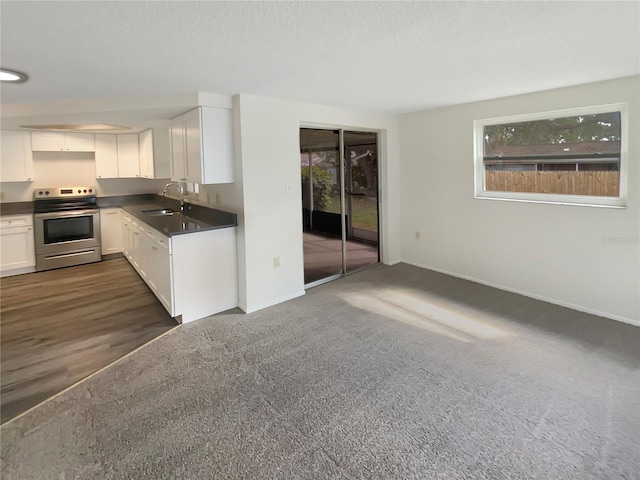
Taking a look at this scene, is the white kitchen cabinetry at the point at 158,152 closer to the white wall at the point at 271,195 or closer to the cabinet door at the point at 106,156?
the cabinet door at the point at 106,156

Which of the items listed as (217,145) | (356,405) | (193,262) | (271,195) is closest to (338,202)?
(271,195)

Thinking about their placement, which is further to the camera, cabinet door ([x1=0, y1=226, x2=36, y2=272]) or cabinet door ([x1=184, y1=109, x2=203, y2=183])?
cabinet door ([x1=0, y1=226, x2=36, y2=272])

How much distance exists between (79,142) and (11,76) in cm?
340

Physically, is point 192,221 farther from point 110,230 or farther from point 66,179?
point 66,179

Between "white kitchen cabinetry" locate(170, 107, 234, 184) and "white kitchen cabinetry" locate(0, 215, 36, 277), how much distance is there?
10.0ft

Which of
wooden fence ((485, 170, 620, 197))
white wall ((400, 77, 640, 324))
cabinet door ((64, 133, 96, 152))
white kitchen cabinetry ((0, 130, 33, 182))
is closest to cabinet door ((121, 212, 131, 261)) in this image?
cabinet door ((64, 133, 96, 152))

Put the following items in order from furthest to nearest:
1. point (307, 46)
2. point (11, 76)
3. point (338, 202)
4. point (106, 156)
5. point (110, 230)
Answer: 1. point (110, 230)
2. point (106, 156)
3. point (338, 202)
4. point (11, 76)
5. point (307, 46)

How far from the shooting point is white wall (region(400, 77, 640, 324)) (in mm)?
3422

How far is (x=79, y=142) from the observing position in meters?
5.68

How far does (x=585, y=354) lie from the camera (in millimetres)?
2920

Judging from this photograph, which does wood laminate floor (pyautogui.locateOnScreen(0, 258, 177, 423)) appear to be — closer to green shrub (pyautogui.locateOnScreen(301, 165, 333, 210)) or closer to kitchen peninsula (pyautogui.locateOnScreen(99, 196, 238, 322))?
kitchen peninsula (pyautogui.locateOnScreen(99, 196, 238, 322))

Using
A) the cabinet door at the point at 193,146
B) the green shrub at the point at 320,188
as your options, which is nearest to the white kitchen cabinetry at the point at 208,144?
the cabinet door at the point at 193,146

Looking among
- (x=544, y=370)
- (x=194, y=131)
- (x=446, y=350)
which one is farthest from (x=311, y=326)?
(x=194, y=131)

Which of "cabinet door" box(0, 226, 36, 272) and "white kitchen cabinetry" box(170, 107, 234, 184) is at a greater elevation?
"white kitchen cabinetry" box(170, 107, 234, 184)
